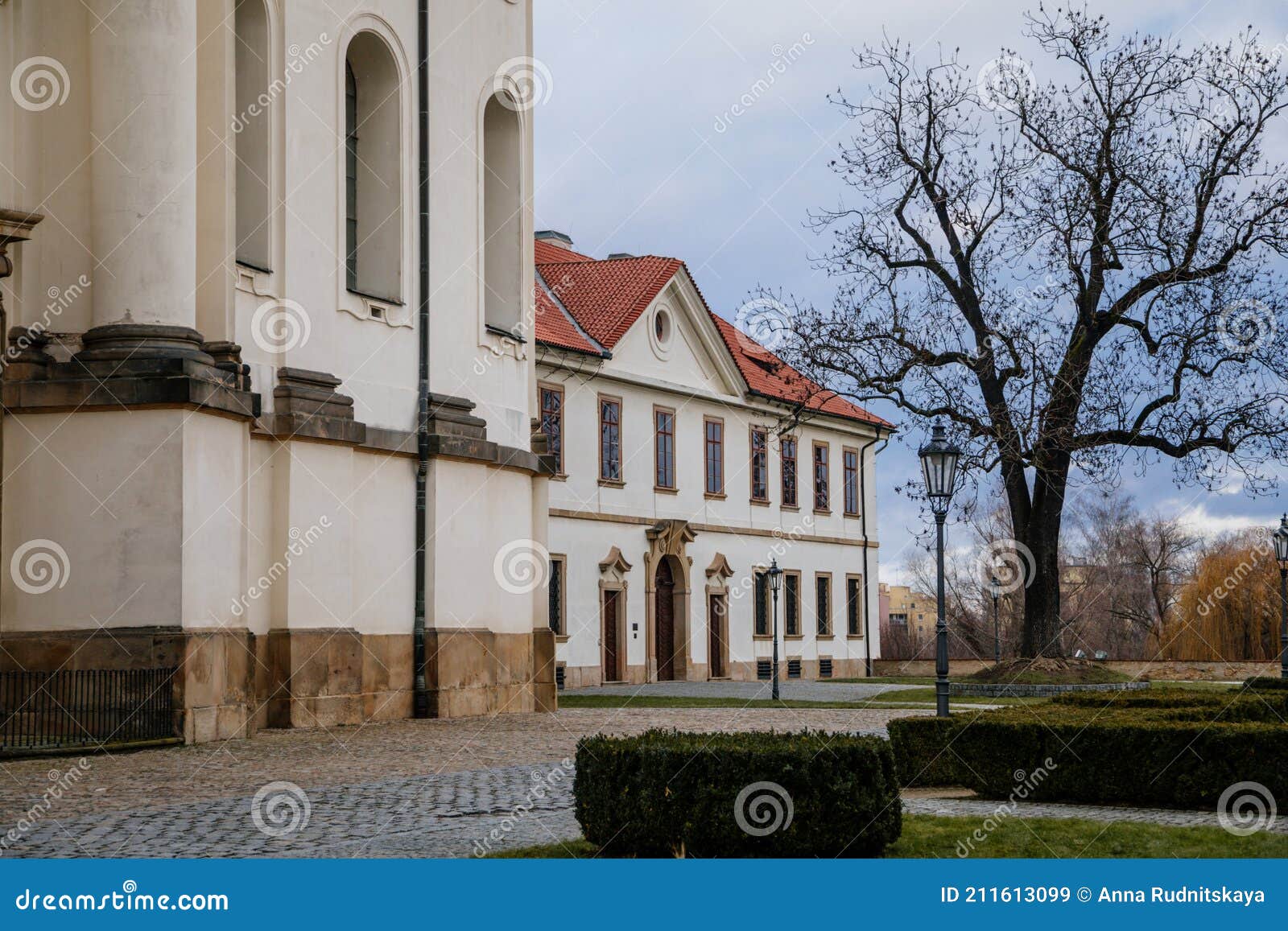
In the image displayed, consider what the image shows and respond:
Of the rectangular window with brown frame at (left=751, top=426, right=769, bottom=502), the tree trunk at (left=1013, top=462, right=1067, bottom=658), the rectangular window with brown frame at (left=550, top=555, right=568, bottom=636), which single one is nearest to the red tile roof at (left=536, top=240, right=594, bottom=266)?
the rectangular window with brown frame at (left=751, top=426, right=769, bottom=502)

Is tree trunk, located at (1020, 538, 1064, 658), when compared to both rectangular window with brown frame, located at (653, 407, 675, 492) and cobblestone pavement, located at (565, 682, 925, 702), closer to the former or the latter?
cobblestone pavement, located at (565, 682, 925, 702)

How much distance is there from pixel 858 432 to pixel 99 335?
37.3 metres

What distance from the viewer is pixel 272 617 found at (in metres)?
20.1

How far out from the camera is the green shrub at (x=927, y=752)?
13.4 m

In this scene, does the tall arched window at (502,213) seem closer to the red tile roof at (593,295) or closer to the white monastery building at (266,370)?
the white monastery building at (266,370)

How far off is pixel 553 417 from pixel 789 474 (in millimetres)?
13281

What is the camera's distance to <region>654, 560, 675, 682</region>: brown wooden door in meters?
41.4

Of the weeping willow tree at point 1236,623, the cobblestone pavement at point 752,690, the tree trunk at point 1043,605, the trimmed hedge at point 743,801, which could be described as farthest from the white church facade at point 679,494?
the trimmed hedge at point 743,801

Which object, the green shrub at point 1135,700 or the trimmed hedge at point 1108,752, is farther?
the green shrub at point 1135,700

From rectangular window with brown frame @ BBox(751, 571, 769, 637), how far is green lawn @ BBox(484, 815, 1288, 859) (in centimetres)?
3516

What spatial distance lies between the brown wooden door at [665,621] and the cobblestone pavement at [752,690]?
92 centimetres

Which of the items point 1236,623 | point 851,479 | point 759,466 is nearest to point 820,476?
point 851,479

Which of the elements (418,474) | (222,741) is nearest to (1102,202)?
Result: (418,474)

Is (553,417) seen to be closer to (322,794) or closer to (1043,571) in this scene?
(1043,571)
